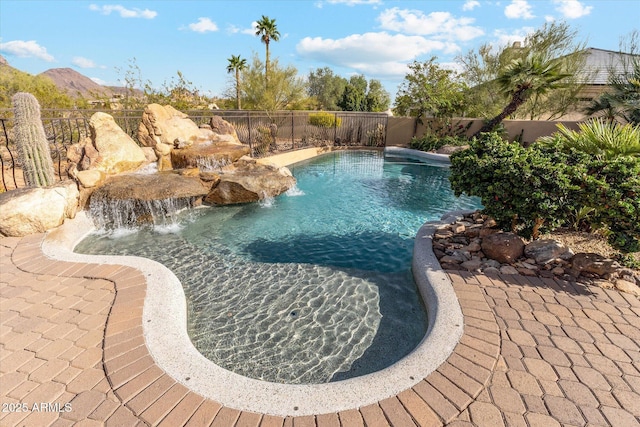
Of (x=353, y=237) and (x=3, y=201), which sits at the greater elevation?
(x=3, y=201)

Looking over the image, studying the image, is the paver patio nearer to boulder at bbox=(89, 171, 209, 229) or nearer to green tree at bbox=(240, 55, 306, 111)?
boulder at bbox=(89, 171, 209, 229)

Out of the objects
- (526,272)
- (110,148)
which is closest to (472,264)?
(526,272)

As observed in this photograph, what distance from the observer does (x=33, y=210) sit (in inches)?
206

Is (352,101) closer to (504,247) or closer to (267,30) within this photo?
(267,30)

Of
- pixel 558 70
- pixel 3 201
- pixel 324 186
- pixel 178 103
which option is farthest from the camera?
pixel 178 103

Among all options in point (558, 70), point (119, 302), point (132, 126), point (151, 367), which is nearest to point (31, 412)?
point (151, 367)

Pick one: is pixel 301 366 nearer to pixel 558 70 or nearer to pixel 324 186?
pixel 324 186

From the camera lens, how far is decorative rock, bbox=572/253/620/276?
3.92m

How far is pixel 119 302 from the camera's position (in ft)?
11.0

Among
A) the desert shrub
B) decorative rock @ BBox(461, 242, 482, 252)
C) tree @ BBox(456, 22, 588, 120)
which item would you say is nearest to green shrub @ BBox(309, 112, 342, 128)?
tree @ BBox(456, 22, 588, 120)

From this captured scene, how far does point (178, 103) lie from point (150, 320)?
14004 millimetres

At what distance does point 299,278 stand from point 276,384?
7.12 ft

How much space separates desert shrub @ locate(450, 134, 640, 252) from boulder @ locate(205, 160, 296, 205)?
5.26 metres

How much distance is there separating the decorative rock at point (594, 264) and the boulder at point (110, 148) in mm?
9624
